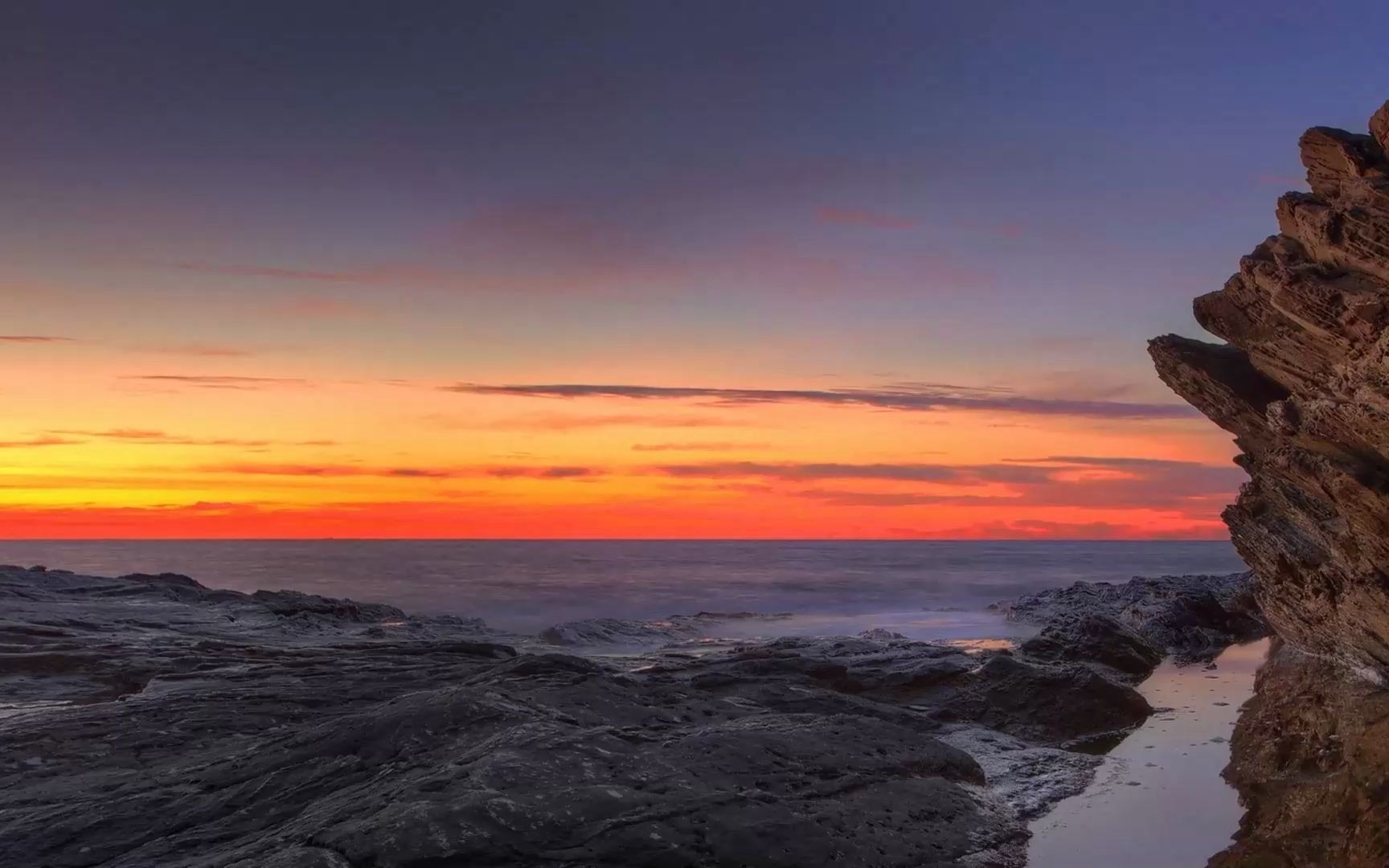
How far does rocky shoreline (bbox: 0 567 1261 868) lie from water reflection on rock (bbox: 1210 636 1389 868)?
153 centimetres

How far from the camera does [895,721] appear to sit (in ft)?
34.7

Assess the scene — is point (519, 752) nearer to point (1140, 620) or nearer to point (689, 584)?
point (1140, 620)

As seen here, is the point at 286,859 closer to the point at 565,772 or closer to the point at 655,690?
the point at 565,772

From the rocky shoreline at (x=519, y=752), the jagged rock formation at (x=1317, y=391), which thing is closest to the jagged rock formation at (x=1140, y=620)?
the rocky shoreline at (x=519, y=752)

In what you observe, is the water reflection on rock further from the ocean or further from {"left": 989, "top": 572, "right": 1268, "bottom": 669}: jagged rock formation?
the ocean

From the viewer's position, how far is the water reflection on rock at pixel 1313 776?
6129 millimetres

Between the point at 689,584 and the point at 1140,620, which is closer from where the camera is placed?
the point at 1140,620

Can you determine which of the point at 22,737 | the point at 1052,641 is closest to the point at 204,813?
the point at 22,737

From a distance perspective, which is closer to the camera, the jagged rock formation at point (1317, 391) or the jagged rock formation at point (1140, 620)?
the jagged rock formation at point (1317, 391)

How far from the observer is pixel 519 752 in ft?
19.9

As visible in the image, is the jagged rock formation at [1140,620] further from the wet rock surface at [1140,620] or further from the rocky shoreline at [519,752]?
the rocky shoreline at [519,752]

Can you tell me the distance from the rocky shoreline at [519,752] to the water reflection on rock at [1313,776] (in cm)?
153

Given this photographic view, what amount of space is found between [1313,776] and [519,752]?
24.0 ft

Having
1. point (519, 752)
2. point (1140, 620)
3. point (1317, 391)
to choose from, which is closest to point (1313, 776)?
point (1317, 391)
